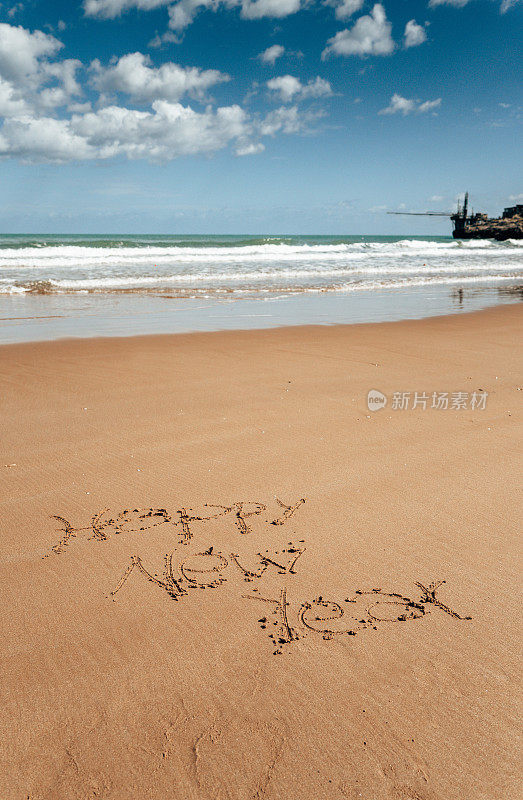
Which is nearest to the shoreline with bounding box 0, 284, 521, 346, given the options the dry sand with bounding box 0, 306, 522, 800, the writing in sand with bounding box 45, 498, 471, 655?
→ the dry sand with bounding box 0, 306, 522, 800

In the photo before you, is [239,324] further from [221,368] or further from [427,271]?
[427,271]

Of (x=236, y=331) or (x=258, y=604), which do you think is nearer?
(x=258, y=604)

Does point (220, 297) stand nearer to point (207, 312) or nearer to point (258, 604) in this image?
point (207, 312)

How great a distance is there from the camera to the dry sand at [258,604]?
55.4 inches

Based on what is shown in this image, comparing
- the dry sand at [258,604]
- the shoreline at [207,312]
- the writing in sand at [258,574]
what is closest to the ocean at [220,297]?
the shoreline at [207,312]

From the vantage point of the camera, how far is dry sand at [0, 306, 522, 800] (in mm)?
1408

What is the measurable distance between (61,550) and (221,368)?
3384 mm

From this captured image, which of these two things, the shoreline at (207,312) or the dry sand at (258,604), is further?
the shoreline at (207,312)

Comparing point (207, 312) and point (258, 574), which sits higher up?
point (207, 312)

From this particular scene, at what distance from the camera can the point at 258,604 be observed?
1.98 meters

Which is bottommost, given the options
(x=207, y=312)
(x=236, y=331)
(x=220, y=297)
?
(x=236, y=331)

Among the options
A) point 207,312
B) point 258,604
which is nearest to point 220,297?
point 207,312

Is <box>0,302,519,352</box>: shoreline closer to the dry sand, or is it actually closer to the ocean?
the ocean

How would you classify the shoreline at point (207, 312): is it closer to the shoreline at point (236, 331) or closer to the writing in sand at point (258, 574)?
the shoreline at point (236, 331)
